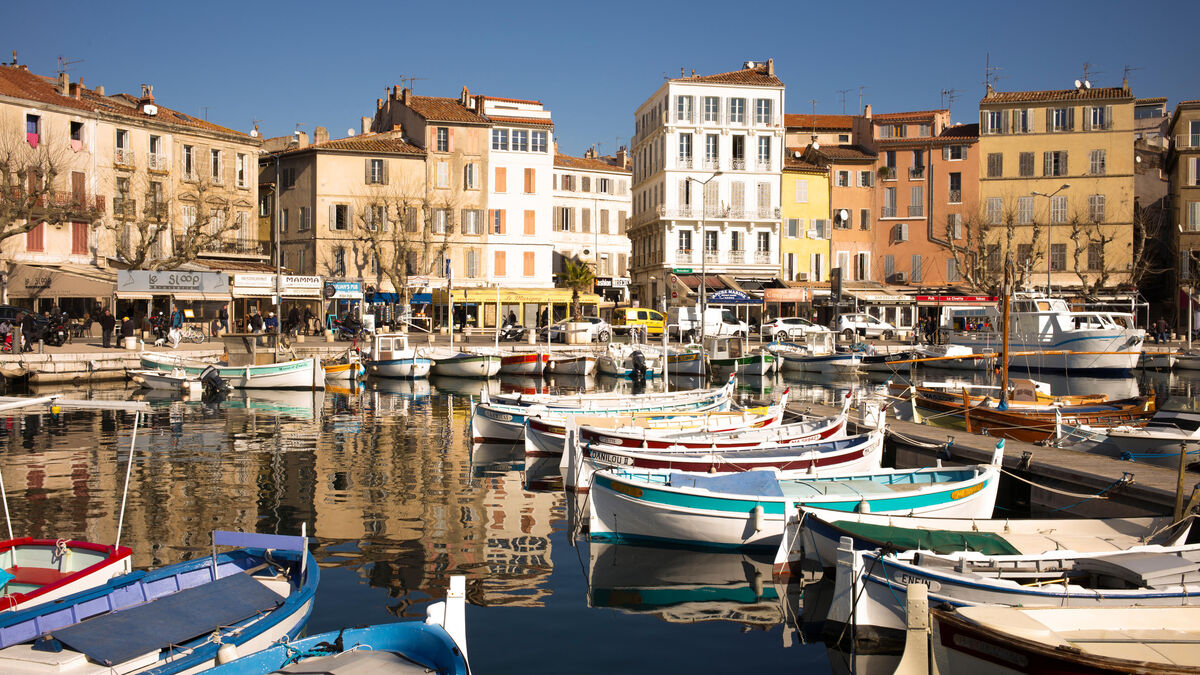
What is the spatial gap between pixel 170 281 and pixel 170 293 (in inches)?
23.5

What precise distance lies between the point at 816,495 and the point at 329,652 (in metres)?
8.66

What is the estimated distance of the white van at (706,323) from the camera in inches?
2248

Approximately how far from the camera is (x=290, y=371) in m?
40.2

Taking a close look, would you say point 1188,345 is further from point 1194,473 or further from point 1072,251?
point 1194,473

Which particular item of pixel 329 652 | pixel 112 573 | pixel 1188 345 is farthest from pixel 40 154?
pixel 1188 345

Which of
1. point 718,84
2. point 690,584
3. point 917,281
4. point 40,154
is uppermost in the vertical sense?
point 718,84

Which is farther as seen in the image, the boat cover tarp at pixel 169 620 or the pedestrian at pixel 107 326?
the pedestrian at pixel 107 326

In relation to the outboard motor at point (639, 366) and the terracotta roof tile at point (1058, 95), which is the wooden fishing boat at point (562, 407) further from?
the terracotta roof tile at point (1058, 95)

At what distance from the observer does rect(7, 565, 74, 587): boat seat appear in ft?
34.3

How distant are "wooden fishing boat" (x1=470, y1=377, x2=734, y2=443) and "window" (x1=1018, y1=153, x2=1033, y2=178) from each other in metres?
46.2

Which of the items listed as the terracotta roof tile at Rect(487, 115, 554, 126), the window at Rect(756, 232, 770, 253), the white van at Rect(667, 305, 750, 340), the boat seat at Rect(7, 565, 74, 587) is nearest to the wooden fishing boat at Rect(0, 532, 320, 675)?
the boat seat at Rect(7, 565, 74, 587)

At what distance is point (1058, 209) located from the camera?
66125mm

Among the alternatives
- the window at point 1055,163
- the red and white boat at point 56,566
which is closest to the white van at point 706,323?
the window at point 1055,163

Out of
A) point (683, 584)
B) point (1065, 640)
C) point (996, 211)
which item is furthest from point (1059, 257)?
point (1065, 640)
